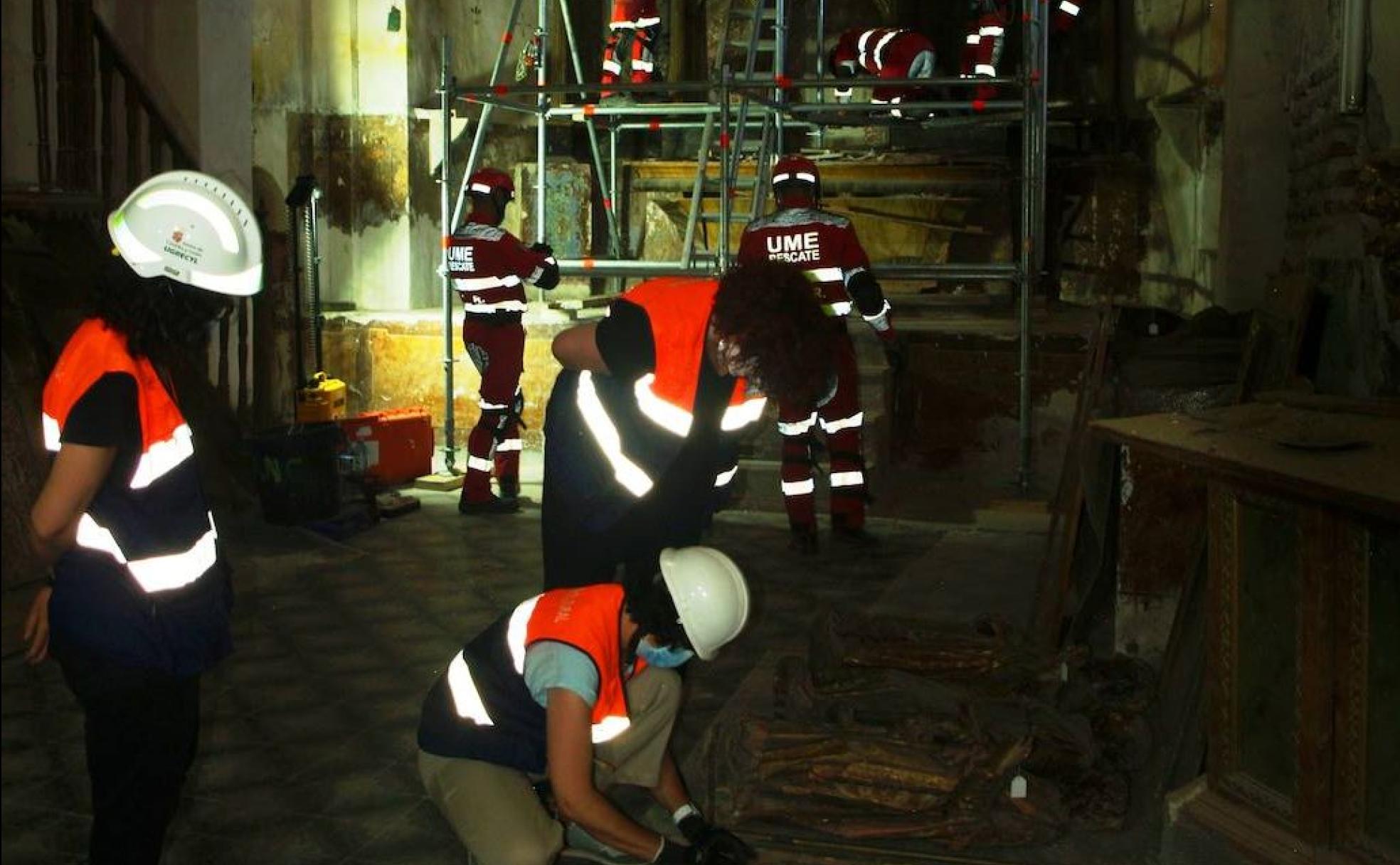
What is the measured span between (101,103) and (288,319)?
2.13 meters

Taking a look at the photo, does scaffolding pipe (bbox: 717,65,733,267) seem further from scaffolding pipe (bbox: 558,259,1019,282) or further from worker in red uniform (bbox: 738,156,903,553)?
worker in red uniform (bbox: 738,156,903,553)

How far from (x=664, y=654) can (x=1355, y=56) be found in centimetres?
338

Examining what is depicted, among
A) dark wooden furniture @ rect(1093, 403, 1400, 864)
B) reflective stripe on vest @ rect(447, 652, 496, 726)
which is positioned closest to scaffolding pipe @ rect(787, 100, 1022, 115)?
dark wooden furniture @ rect(1093, 403, 1400, 864)

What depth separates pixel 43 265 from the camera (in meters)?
7.65

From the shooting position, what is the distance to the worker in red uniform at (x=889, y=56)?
1209 centimetres

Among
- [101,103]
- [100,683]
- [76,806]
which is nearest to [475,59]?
→ [101,103]

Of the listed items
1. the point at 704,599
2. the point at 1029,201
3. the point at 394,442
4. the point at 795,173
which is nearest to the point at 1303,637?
the point at 704,599

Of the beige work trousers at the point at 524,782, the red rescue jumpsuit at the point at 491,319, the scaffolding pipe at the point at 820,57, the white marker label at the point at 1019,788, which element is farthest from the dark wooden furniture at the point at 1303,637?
the scaffolding pipe at the point at 820,57

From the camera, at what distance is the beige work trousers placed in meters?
3.57

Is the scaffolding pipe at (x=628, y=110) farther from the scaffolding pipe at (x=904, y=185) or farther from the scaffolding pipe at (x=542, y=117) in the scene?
the scaffolding pipe at (x=904, y=185)

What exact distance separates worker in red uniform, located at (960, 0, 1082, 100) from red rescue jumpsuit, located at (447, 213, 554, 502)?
484 centimetres

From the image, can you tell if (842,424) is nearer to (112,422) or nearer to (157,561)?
(157,561)

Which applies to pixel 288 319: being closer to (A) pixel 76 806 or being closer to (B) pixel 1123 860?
(A) pixel 76 806

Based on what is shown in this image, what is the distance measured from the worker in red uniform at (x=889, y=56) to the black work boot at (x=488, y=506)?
4646 mm
